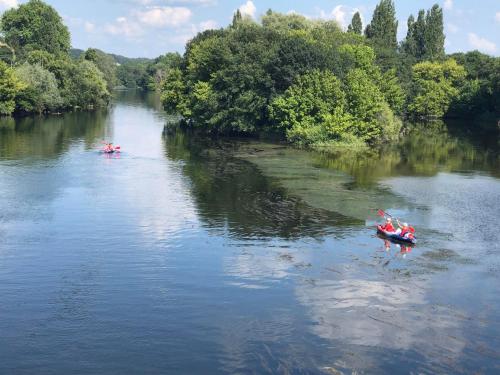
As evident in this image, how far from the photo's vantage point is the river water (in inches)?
903

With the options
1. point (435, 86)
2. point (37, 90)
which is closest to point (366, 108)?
point (435, 86)

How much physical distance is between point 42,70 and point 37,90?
584 cm

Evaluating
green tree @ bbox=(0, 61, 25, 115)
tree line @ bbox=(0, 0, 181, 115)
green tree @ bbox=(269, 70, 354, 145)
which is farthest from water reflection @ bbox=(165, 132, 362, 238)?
tree line @ bbox=(0, 0, 181, 115)

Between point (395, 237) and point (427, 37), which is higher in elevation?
point (427, 37)

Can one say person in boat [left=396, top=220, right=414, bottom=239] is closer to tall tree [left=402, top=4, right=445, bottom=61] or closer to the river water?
the river water

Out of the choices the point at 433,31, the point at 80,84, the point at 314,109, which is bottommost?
the point at 314,109

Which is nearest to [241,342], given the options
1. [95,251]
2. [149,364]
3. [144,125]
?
[149,364]

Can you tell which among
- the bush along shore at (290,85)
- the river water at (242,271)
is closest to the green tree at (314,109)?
the bush along shore at (290,85)

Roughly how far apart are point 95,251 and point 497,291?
2189cm

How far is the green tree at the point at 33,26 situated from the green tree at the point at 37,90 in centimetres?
3281

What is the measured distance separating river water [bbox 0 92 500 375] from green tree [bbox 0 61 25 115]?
52.2 meters

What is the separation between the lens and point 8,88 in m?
107

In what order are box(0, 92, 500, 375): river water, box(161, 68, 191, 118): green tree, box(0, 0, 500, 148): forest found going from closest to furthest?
box(0, 92, 500, 375): river water, box(0, 0, 500, 148): forest, box(161, 68, 191, 118): green tree

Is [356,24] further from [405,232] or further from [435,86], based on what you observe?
[405,232]
